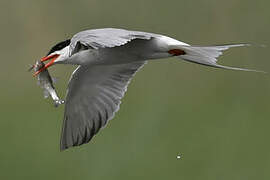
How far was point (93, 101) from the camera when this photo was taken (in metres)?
5.28

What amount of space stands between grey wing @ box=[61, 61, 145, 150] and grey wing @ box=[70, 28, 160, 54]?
807 millimetres

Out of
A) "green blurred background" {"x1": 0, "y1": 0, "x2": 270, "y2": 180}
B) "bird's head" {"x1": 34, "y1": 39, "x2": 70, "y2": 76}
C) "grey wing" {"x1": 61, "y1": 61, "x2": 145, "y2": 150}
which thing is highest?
"bird's head" {"x1": 34, "y1": 39, "x2": 70, "y2": 76}

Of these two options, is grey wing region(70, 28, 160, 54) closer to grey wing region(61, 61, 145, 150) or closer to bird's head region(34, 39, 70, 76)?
bird's head region(34, 39, 70, 76)

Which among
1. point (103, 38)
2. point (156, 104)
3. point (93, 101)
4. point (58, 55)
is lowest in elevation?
point (156, 104)

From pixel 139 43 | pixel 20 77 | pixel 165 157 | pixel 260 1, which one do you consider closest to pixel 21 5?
pixel 20 77

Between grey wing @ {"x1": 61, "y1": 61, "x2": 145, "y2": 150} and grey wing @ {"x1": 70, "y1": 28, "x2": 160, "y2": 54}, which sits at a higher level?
grey wing @ {"x1": 70, "y1": 28, "x2": 160, "y2": 54}

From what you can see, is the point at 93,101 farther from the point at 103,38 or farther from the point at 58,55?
the point at 103,38

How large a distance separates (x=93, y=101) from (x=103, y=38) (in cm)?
109

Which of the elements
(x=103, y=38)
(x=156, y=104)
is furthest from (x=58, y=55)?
(x=156, y=104)

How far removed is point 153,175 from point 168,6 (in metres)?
2.33

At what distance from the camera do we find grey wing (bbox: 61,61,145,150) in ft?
17.1

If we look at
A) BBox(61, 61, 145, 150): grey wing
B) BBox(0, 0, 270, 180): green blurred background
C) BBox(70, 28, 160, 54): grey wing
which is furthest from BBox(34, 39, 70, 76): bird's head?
BBox(0, 0, 270, 180): green blurred background

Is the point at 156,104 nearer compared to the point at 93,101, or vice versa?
the point at 93,101

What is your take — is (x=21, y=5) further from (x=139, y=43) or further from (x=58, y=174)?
(x=139, y=43)
